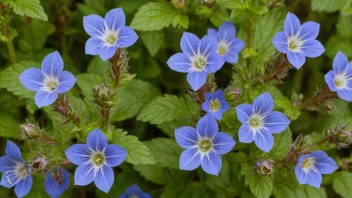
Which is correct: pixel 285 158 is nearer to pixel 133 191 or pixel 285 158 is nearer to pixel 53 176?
pixel 133 191

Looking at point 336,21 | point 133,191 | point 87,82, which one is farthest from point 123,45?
point 336,21

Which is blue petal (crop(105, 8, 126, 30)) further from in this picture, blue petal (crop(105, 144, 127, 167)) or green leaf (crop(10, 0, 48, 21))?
blue petal (crop(105, 144, 127, 167))

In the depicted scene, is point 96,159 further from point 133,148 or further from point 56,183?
point 56,183

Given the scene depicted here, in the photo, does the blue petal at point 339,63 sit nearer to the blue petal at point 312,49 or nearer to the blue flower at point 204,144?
the blue petal at point 312,49

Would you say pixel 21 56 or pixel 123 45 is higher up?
pixel 123 45

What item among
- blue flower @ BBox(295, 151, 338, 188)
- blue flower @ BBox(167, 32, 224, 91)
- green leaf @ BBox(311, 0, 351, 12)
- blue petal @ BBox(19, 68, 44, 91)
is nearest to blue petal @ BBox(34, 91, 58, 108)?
blue petal @ BBox(19, 68, 44, 91)

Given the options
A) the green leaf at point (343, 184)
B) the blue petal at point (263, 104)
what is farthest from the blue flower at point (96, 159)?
the green leaf at point (343, 184)
